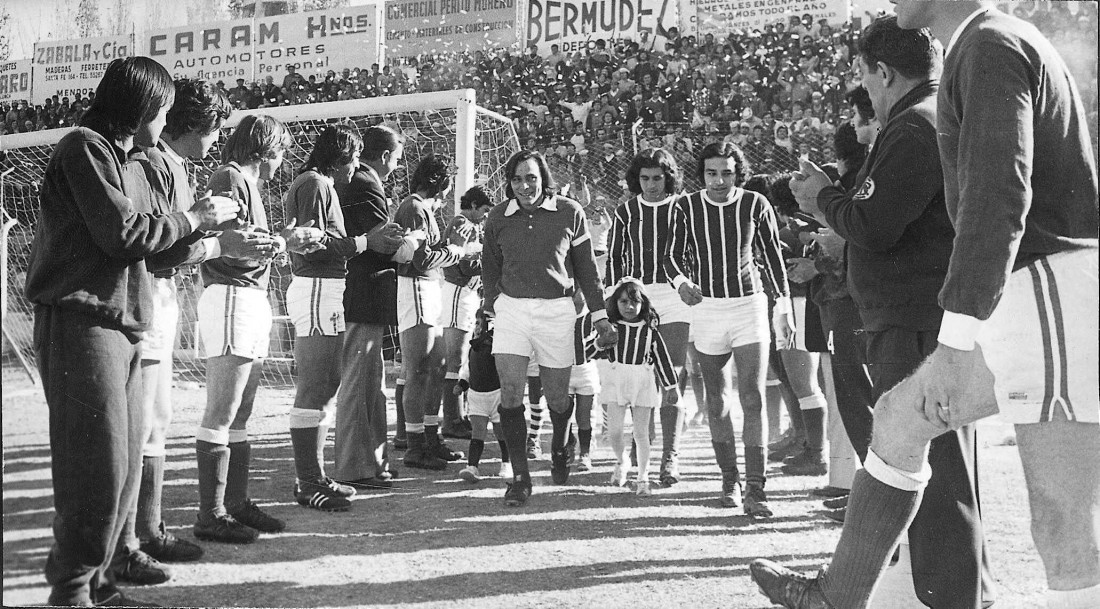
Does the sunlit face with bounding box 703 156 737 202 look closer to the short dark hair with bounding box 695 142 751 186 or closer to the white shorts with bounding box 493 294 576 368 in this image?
the short dark hair with bounding box 695 142 751 186

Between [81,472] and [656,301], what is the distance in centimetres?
224

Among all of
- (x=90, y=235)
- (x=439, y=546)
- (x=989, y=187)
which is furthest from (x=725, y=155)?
(x=90, y=235)

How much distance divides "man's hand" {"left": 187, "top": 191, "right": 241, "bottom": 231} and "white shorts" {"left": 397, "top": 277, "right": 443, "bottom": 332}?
1934mm

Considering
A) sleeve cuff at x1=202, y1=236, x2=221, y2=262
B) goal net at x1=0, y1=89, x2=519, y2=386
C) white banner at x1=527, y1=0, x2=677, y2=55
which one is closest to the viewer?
sleeve cuff at x1=202, y1=236, x2=221, y2=262

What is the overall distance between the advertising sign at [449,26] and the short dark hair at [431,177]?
0.56 metres

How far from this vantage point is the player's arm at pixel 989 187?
1.36 meters

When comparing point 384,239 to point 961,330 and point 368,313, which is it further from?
point 961,330

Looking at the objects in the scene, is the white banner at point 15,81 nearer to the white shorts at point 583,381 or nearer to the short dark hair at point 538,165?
the short dark hair at point 538,165

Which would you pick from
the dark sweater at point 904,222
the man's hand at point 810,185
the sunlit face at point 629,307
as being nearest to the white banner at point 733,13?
the sunlit face at point 629,307

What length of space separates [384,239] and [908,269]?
6.15 feet

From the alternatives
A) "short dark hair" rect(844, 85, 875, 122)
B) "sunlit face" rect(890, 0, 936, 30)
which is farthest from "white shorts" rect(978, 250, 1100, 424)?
"short dark hair" rect(844, 85, 875, 122)

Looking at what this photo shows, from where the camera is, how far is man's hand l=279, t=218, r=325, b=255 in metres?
2.68

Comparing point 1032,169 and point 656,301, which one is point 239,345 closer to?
point 656,301

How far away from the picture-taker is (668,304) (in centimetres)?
355
